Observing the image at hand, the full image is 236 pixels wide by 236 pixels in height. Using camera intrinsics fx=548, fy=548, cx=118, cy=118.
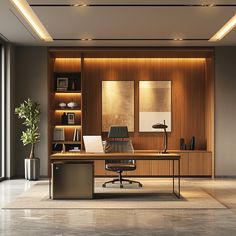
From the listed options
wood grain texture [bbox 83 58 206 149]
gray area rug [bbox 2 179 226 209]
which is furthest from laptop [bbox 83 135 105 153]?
wood grain texture [bbox 83 58 206 149]

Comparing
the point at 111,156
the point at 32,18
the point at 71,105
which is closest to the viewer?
the point at 111,156

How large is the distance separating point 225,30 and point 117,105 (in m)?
3.59

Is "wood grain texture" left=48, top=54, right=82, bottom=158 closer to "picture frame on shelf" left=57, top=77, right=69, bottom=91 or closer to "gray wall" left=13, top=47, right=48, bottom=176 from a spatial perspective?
"picture frame on shelf" left=57, top=77, right=69, bottom=91

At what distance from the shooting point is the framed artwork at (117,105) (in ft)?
43.8

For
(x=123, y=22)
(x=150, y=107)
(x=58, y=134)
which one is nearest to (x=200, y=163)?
(x=150, y=107)

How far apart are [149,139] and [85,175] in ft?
15.1

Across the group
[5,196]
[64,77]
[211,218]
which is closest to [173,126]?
[64,77]

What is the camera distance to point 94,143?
948cm

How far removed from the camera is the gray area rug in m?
8.17

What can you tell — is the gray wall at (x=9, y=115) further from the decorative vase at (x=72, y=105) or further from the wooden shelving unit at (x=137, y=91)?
the decorative vase at (x=72, y=105)

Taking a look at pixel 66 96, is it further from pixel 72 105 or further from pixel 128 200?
pixel 128 200

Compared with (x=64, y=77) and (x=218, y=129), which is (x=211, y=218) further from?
(x=64, y=77)

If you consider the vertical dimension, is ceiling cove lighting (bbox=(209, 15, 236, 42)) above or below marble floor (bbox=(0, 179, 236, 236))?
above

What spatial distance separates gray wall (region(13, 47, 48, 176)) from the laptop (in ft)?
10.8
